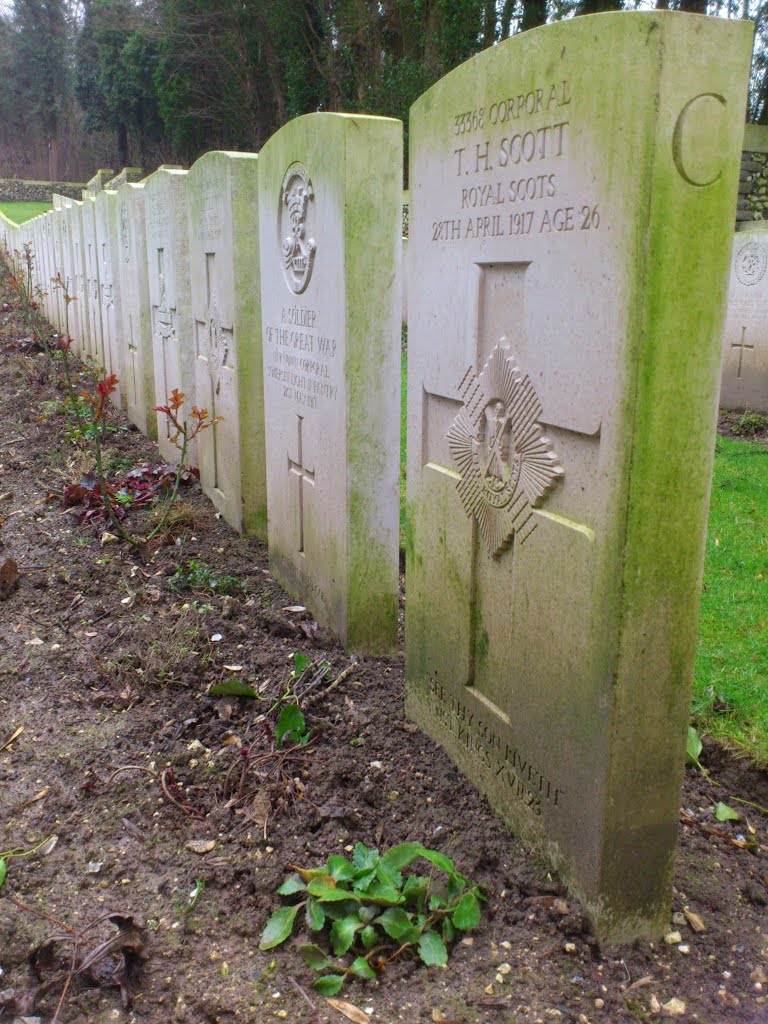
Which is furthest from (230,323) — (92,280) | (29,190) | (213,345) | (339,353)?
(29,190)

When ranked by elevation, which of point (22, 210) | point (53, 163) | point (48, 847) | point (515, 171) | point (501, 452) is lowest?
point (48, 847)

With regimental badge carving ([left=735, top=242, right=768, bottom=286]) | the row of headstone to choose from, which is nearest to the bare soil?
the row of headstone

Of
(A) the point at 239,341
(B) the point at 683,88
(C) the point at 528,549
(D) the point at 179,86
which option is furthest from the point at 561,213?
(D) the point at 179,86

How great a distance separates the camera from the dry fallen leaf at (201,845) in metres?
2.41

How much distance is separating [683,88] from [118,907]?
212 cm

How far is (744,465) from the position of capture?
20.7 ft

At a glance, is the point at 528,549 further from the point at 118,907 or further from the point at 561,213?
the point at 118,907

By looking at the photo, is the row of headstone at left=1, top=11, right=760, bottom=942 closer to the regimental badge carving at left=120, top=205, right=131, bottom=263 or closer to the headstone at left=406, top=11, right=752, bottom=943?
the headstone at left=406, top=11, right=752, bottom=943

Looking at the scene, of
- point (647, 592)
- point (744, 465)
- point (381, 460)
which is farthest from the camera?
point (744, 465)

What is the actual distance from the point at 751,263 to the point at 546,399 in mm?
6739

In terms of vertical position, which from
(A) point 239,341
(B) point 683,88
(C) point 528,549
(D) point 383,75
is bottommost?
(C) point 528,549

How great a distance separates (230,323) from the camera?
4.80m

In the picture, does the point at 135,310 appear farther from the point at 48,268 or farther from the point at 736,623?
the point at 48,268

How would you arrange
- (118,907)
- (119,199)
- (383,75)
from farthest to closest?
1. (383,75)
2. (119,199)
3. (118,907)
